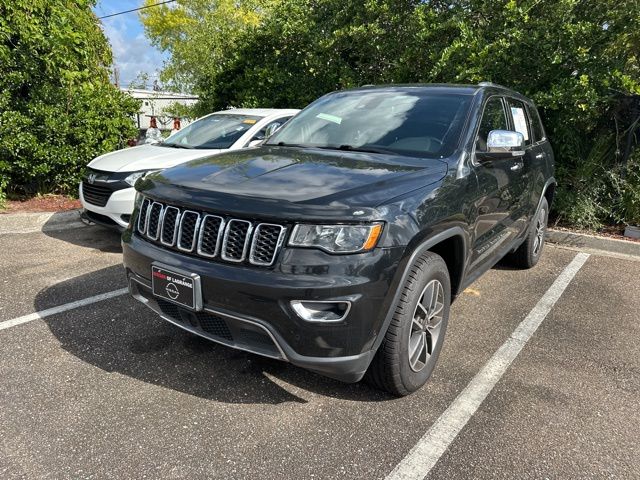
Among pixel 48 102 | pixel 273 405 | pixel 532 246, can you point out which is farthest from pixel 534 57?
pixel 48 102

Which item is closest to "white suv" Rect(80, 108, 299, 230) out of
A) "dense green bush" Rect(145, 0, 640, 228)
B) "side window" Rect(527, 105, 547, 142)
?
"dense green bush" Rect(145, 0, 640, 228)

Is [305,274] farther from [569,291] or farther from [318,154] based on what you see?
[569,291]

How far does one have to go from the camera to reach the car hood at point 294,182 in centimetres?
227

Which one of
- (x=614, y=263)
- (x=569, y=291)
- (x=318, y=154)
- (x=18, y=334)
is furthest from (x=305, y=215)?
(x=614, y=263)

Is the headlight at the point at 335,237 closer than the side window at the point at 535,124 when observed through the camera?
Yes

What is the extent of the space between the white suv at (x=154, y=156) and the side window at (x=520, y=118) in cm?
261

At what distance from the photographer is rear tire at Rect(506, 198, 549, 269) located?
4.84m

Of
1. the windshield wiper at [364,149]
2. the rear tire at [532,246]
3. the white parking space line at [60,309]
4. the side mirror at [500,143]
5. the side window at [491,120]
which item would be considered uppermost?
the side window at [491,120]

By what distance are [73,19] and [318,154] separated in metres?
6.36

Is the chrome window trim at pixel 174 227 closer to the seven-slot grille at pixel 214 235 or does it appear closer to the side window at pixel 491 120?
the seven-slot grille at pixel 214 235

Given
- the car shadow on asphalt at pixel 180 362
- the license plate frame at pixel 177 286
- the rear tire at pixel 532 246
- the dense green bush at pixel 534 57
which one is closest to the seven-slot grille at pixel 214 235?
the license plate frame at pixel 177 286

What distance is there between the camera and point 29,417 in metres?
2.49

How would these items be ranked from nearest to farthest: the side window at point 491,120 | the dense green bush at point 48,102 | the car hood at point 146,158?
1. the side window at point 491,120
2. the car hood at point 146,158
3. the dense green bush at point 48,102

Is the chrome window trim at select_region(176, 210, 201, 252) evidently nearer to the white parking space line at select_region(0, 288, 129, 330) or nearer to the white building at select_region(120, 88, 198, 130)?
the white parking space line at select_region(0, 288, 129, 330)
